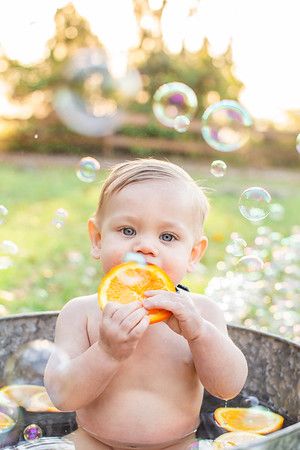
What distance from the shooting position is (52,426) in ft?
5.31

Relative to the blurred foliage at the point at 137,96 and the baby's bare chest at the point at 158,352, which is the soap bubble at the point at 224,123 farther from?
the blurred foliage at the point at 137,96

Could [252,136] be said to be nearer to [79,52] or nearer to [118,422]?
[79,52]

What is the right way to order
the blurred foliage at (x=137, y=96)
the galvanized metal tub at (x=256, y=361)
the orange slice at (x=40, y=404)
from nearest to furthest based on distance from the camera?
the galvanized metal tub at (x=256, y=361) → the orange slice at (x=40, y=404) → the blurred foliage at (x=137, y=96)

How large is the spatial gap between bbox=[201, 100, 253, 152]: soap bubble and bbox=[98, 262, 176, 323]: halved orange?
3.57 ft

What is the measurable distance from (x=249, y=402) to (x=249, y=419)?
3.6 inches

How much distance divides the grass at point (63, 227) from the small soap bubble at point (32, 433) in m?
0.69

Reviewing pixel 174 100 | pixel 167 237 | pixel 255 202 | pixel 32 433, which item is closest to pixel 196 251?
pixel 167 237

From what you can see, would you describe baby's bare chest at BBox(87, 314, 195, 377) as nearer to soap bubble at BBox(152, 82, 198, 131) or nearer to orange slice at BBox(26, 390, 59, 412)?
orange slice at BBox(26, 390, 59, 412)

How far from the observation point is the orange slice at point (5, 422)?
1.57 m

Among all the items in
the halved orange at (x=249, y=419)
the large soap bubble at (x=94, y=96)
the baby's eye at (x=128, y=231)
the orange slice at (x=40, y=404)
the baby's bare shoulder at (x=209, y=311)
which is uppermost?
the large soap bubble at (x=94, y=96)

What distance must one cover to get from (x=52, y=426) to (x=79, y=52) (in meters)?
7.24

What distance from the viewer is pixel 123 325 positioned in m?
1.22

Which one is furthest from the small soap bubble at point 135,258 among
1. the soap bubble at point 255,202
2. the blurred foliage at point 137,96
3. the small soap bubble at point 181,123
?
the blurred foliage at point 137,96

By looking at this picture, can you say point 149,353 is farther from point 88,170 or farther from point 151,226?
point 88,170
